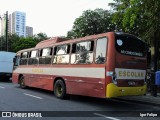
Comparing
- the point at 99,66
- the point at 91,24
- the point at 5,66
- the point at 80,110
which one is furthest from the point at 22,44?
the point at 80,110

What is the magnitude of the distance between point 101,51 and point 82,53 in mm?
1315

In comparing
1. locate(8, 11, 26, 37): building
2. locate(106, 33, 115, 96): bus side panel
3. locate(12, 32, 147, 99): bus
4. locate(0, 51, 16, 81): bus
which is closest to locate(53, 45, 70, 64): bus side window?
locate(12, 32, 147, 99): bus

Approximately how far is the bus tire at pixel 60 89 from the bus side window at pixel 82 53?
1315 mm

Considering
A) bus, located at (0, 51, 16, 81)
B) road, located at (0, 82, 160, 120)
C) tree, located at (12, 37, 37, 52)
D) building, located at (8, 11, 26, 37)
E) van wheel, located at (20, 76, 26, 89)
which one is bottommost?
road, located at (0, 82, 160, 120)

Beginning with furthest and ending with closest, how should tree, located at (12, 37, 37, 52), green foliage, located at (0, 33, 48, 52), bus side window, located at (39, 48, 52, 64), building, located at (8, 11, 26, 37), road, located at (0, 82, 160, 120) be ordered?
building, located at (8, 11, 26, 37)
green foliage, located at (0, 33, 48, 52)
tree, located at (12, 37, 37, 52)
bus side window, located at (39, 48, 52, 64)
road, located at (0, 82, 160, 120)

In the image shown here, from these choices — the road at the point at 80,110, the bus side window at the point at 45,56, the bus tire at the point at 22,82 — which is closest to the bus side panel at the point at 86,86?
the road at the point at 80,110

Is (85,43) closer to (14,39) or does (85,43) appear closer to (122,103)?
(122,103)

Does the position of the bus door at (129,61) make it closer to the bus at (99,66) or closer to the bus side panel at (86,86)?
the bus at (99,66)

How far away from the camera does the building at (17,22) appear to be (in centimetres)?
6894

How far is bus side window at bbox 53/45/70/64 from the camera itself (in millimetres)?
14005

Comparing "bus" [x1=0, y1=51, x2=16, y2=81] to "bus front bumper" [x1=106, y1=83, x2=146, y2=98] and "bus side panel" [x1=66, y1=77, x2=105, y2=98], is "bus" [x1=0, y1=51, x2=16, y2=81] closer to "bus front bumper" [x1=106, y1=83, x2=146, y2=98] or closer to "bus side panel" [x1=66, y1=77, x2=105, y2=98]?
"bus side panel" [x1=66, y1=77, x2=105, y2=98]

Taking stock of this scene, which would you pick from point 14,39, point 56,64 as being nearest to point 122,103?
point 56,64

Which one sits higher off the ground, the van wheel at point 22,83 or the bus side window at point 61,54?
the bus side window at point 61,54

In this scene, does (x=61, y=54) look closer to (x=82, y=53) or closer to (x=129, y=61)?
(x=82, y=53)
